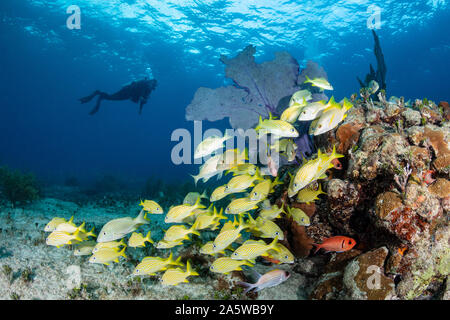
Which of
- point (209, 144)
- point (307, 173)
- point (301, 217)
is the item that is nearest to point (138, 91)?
point (209, 144)

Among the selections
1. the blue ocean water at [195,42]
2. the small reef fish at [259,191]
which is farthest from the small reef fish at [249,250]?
the blue ocean water at [195,42]

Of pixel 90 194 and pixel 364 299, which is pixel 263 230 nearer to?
pixel 364 299

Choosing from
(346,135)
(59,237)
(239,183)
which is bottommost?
(59,237)

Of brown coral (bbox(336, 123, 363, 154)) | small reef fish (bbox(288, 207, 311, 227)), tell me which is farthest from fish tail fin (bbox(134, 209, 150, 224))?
brown coral (bbox(336, 123, 363, 154))

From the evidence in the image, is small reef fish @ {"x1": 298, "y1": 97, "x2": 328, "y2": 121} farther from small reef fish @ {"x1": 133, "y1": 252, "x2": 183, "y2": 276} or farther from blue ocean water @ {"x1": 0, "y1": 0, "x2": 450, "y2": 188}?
blue ocean water @ {"x1": 0, "y1": 0, "x2": 450, "y2": 188}

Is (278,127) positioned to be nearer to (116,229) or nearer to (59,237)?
(116,229)

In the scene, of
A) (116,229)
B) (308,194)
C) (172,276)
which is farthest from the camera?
(308,194)

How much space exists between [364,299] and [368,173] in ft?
5.80

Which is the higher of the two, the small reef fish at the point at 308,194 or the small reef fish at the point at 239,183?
the small reef fish at the point at 239,183

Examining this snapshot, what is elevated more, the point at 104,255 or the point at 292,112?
the point at 292,112

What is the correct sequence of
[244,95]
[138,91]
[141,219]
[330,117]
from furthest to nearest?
[138,91] < [244,95] < [141,219] < [330,117]

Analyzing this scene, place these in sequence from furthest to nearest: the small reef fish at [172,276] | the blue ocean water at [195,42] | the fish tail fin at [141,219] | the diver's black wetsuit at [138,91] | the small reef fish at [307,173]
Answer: the blue ocean water at [195,42]
the diver's black wetsuit at [138,91]
the fish tail fin at [141,219]
the small reef fish at [172,276]
the small reef fish at [307,173]

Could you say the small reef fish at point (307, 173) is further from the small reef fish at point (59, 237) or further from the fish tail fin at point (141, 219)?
the small reef fish at point (59, 237)
